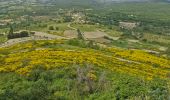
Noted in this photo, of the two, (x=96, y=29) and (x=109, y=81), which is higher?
(x=109, y=81)

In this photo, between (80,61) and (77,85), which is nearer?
(77,85)

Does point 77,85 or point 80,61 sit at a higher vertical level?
point 77,85

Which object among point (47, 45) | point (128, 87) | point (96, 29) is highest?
point (128, 87)

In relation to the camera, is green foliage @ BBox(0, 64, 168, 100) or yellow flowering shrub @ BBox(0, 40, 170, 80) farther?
yellow flowering shrub @ BBox(0, 40, 170, 80)

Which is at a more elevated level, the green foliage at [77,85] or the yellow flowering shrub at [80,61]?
the green foliage at [77,85]

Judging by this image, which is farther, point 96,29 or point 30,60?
point 96,29

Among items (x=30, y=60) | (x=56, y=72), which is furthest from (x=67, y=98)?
(x=30, y=60)

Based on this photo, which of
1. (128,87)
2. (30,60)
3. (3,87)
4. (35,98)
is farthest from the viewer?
(30,60)

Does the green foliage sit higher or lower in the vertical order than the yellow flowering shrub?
higher

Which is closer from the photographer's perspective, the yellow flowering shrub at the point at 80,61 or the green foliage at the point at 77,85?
the green foliage at the point at 77,85

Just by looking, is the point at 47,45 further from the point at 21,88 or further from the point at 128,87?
the point at 128,87

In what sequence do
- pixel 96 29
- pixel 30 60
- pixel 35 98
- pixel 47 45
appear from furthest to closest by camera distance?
pixel 96 29 → pixel 47 45 → pixel 30 60 → pixel 35 98
